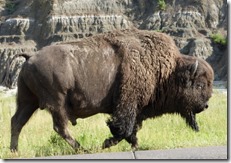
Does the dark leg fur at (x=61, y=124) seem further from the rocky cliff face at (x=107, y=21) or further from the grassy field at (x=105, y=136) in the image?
the rocky cliff face at (x=107, y=21)

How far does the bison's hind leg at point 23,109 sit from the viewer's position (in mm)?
6891

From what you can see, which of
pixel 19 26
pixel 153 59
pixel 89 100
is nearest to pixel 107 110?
pixel 89 100

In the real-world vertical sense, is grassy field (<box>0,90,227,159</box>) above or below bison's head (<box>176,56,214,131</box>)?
below

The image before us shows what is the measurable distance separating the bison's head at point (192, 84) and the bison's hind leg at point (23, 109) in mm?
1878

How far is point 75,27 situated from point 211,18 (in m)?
15.5

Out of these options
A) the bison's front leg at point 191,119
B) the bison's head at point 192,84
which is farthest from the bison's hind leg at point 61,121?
the bison's front leg at point 191,119

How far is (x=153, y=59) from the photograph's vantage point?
6.96m

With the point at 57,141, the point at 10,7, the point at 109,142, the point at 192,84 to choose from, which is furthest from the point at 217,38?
the point at 109,142

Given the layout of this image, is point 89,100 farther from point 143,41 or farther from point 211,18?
point 211,18

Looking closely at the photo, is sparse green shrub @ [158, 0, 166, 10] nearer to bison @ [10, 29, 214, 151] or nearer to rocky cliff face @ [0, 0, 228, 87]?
rocky cliff face @ [0, 0, 228, 87]

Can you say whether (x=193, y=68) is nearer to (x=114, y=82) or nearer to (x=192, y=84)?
(x=192, y=84)

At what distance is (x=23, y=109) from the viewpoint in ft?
22.9

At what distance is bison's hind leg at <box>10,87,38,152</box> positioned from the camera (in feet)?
22.6

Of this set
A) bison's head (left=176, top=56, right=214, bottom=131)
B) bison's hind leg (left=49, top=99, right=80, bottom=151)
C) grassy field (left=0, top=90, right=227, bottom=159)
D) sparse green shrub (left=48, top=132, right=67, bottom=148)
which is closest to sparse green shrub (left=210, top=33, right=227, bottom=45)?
grassy field (left=0, top=90, right=227, bottom=159)
